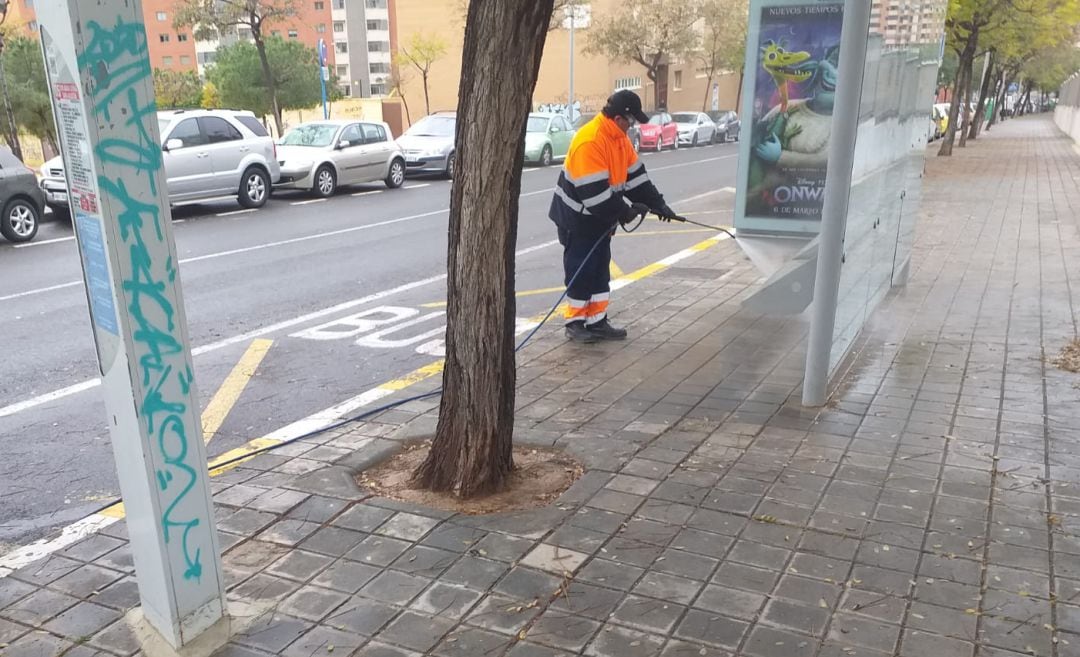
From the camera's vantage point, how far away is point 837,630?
2992 mm

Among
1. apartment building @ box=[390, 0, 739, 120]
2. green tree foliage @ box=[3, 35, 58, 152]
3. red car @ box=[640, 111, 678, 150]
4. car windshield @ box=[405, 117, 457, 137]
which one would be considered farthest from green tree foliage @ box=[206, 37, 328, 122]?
red car @ box=[640, 111, 678, 150]

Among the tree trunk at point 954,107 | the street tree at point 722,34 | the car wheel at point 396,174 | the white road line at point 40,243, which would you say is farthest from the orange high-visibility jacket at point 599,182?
Answer: the street tree at point 722,34

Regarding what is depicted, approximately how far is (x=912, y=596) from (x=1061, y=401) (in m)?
2.83

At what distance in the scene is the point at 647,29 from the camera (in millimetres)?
42469

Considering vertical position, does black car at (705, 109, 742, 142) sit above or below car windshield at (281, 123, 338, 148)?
below

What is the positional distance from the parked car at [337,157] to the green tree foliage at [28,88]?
6.09 meters

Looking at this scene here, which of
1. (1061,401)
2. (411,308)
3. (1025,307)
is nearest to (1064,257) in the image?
(1025,307)

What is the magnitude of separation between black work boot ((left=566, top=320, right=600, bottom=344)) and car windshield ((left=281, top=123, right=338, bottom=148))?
1203 cm

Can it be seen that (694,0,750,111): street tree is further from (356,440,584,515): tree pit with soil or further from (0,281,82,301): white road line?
(356,440,584,515): tree pit with soil

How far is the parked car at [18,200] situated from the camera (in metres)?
11.6

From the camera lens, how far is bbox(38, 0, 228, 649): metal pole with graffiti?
2.46 meters

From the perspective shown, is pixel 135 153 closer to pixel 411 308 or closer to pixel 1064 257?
pixel 411 308

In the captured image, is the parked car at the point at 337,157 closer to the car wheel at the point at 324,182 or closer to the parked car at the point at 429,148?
the car wheel at the point at 324,182

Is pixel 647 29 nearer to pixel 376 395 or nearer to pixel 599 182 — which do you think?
pixel 599 182
